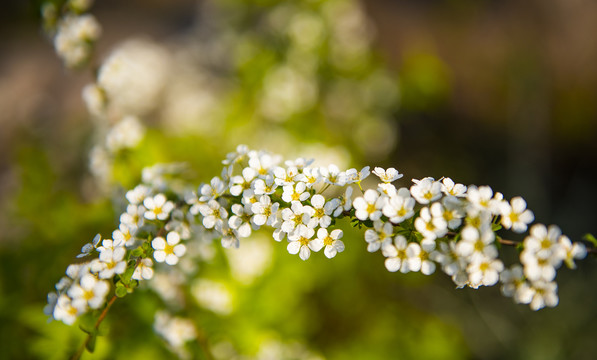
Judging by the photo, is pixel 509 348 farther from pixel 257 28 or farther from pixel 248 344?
pixel 257 28

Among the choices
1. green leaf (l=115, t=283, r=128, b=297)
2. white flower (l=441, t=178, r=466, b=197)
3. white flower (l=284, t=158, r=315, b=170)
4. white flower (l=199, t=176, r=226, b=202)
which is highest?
white flower (l=284, t=158, r=315, b=170)

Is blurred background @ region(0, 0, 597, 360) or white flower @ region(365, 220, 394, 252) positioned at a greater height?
blurred background @ region(0, 0, 597, 360)

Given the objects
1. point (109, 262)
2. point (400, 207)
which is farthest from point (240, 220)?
point (400, 207)

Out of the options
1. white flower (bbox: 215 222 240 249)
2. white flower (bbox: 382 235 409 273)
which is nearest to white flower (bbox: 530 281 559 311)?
white flower (bbox: 382 235 409 273)

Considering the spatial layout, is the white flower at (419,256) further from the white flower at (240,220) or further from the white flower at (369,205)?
the white flower at (240,220)

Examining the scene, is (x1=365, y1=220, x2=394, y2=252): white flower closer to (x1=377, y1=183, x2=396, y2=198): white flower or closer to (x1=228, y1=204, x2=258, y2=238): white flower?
(x1=377, y1=183, x2=396, y2=198): white flower

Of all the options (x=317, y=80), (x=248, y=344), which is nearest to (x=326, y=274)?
(x=248, y=344)

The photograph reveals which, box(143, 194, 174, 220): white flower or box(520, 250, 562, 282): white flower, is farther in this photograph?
A: box(143, 194, 174, 220): white flower

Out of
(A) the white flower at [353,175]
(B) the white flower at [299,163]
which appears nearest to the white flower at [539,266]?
(A) the white flower at [353,175]
